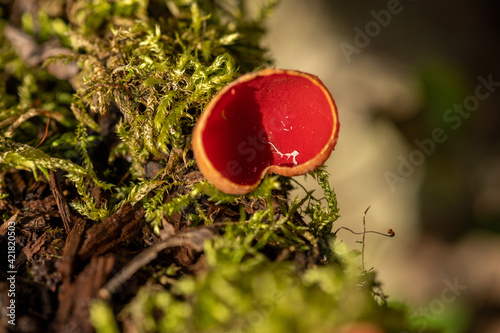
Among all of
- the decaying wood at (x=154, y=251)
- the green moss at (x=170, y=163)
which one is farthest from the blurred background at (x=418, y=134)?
the decaying wood at (x=154, y=251)

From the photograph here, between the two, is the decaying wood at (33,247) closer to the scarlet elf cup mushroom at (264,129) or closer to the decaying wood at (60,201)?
the decaying wood at (60,201)

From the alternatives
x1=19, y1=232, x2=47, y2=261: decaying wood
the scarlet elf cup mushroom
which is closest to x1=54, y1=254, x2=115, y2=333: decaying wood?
x1=19, y1=232, x2=47, y2=261: decaying wood

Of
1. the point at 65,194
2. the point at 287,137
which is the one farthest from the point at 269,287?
the point at 65,194

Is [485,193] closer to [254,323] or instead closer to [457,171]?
[457,171]

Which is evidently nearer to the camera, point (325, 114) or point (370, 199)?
point (325, 114)

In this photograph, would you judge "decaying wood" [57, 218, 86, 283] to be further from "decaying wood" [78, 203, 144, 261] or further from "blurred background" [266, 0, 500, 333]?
"blurred background" [266, 0, 500, 333]

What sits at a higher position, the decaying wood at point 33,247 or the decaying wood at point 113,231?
the decaying wood at point 113,231

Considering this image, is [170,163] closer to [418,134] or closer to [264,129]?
[264,129]
